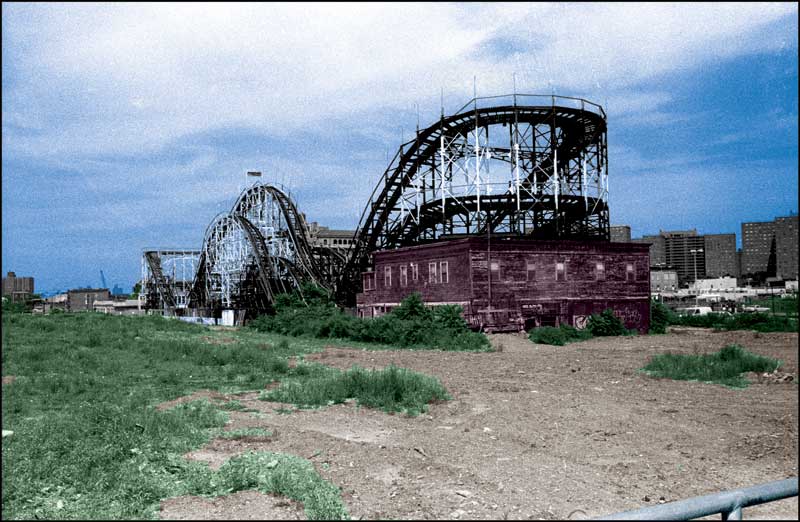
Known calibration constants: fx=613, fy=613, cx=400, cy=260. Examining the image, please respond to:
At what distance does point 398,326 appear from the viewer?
31.3m

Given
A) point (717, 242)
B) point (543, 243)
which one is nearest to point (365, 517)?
point (543, 243)

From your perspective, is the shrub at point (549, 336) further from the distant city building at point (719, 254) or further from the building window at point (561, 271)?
the distant city building at point (719, 254)

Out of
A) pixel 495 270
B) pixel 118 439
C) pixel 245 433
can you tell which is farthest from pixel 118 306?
pixel 118 439

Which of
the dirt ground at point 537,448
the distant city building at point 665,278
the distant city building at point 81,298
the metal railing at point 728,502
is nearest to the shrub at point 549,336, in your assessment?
the dirt ground at point 537,448

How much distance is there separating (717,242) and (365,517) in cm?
16029

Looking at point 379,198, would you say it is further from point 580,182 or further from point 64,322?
point 64,322

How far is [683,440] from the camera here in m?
10.3

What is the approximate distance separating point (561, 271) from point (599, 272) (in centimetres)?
283

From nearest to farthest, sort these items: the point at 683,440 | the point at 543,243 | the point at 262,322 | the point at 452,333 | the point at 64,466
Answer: the point at 64,466 < the point at 683,440 < the point at 452,333 < the point at 543,243 < the point at 262,322

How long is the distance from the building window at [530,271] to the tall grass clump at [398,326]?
551 cm

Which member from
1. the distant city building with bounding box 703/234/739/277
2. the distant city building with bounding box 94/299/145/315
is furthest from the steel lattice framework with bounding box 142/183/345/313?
the distant city building with bounding box 703/234/739/277

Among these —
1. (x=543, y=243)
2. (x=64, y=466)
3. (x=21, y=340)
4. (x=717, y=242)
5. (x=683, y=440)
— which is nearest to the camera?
(x=64, y=466)

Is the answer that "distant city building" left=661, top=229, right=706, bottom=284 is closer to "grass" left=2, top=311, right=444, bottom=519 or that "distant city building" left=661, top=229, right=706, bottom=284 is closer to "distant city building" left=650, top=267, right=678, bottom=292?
"distant city building" left=650, top=267, right=678, bottom=292

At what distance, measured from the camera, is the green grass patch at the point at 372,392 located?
520 inches
